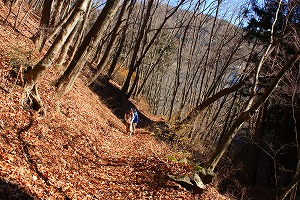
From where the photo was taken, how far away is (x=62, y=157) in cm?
736

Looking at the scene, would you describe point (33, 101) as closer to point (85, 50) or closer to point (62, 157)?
point (62, 157)

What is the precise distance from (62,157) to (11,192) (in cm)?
268

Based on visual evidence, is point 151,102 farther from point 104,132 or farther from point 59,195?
point 59,195

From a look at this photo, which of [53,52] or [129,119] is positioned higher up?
[53,52]

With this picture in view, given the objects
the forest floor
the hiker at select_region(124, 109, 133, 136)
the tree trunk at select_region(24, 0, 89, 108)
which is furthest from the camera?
the hiker at select_region(124, 109, 133, 136)

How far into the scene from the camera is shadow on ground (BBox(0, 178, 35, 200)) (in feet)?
14.9

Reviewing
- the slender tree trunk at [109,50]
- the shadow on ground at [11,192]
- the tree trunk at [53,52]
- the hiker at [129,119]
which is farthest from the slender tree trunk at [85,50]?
the slender tree trunk at [109,50]

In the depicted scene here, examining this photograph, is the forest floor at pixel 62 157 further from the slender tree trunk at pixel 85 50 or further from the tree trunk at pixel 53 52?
the slender tree trunk at pixel 85 50

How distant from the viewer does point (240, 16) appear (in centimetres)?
2625

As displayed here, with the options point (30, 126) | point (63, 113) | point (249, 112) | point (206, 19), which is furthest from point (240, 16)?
point (30, 126)

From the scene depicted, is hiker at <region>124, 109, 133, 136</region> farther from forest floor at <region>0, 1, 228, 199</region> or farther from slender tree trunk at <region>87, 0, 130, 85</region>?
slender tree trunk at <region>87, 0, 130, 85</region>

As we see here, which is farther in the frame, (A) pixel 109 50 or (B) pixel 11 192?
(A) pixel 109 50

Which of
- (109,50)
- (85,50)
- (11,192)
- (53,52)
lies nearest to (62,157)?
(11,192)

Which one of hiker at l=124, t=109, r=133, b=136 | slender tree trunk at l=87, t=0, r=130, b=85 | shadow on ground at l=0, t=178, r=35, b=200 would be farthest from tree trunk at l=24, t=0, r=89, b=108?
slender tree trunk at l=87, t=0, r=130, b=85
